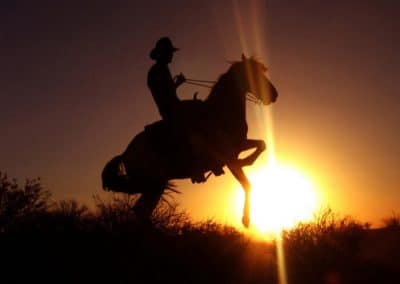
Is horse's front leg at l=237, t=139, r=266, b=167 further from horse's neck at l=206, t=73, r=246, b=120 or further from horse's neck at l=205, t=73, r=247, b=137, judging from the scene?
horse's neck at l=206, t=73, r=246, b=120

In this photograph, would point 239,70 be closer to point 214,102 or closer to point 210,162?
point 214,102

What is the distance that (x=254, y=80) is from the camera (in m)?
11.4

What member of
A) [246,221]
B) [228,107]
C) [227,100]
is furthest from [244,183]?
[227,100]

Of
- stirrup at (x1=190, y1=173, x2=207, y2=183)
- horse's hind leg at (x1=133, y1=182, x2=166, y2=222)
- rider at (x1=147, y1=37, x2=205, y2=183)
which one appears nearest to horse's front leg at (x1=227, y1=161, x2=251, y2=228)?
stirrup at (x1=190, y1=173, x2=207, y2=183)

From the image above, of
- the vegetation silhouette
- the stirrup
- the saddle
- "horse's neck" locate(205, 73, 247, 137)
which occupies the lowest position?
the vegetation silhouette

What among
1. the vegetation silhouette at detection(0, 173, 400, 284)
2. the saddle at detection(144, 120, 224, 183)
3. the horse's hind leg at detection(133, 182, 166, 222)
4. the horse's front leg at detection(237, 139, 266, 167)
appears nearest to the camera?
the vegetation silhouette at detection(0, 173, 400, 284)

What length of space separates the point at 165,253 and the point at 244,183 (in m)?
2.46

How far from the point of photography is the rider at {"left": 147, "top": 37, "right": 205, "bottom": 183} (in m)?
10.4

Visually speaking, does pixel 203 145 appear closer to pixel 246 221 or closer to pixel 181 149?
pixel 181 149

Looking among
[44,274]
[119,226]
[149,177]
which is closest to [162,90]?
[149,177]

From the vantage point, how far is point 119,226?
9852mm

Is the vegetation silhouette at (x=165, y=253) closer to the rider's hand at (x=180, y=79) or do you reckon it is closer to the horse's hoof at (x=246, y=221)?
the horse's hoof at (x=246, y=221)

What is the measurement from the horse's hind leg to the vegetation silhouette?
0.28 meters

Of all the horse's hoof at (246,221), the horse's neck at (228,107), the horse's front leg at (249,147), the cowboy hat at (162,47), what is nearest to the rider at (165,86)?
the cowboy hat at (162,47)
